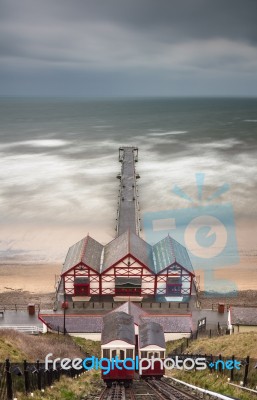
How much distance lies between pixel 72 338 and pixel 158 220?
25.2m

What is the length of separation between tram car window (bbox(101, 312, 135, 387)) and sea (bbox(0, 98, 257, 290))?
65.4 ft

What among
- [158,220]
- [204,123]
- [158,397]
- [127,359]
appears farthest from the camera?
[204,123]

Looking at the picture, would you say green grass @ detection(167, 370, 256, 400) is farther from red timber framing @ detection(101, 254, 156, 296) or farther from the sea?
the sea

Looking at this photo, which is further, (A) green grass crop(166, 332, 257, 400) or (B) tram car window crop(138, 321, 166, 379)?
(B) tram car window crop(138, 321, 166, 379)

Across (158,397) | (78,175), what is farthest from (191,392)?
(78,175)

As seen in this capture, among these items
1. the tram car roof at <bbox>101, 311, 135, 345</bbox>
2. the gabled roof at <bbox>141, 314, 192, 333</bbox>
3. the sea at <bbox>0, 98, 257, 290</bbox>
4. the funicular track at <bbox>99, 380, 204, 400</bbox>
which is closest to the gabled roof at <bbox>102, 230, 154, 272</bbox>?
the gabled roof at <bbox>141, 314, 192, 333</bbox>

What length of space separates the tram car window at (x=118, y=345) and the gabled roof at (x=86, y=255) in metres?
9.49

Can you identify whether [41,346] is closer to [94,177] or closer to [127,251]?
[127,251]

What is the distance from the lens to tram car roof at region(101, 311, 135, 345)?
20.8m

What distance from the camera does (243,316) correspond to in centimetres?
2848

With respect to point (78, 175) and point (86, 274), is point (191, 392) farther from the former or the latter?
point (78, 175)

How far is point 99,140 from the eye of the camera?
11612cm

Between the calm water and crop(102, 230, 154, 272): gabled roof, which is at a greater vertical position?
the calm water

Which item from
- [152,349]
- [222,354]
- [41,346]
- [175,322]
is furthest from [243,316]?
[41,346]
